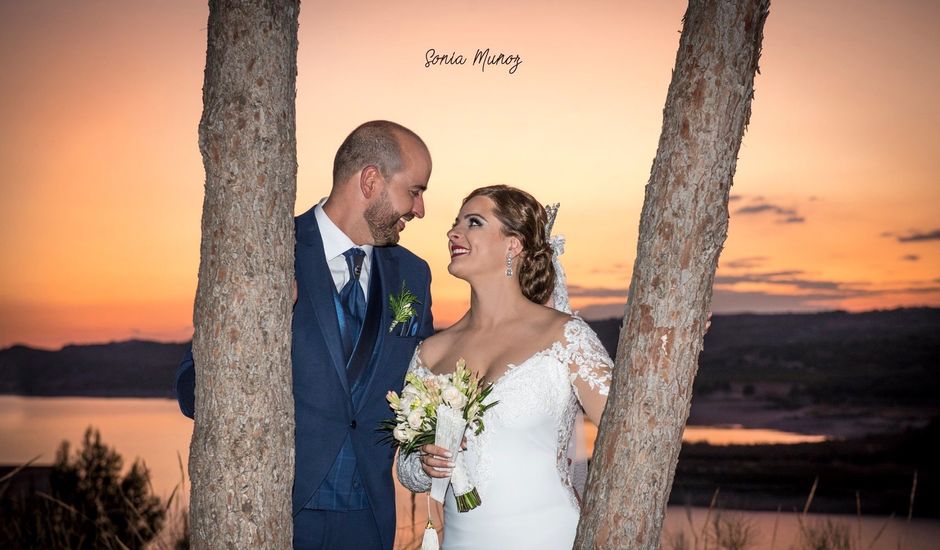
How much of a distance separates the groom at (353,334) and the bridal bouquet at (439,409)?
0.32 metres

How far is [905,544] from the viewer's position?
20.6 feet

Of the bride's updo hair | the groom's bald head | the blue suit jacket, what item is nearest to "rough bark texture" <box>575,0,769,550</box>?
the bride's updo hair

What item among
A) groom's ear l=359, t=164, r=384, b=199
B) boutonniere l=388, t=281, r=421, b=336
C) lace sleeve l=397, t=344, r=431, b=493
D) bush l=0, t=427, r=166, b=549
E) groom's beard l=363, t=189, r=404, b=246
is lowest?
bush l=0, t=427, r=166, b=549

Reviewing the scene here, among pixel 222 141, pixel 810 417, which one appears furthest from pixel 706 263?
pixel 810 417

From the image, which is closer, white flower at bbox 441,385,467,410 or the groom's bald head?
white flower at bbox 441,385,467,410

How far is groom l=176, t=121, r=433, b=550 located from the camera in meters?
3.76

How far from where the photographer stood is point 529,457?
12.3ft

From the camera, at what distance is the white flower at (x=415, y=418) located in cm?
351

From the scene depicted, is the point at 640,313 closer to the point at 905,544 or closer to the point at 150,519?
the point at 905,544

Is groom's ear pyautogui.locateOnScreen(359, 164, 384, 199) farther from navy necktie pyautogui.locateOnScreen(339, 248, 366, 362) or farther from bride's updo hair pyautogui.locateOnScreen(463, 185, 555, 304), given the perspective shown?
bride's updo hair pyautogui.locateOnScreen(463, 185, 555, 304)

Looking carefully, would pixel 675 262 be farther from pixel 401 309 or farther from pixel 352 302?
pixel 352 302

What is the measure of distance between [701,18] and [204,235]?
6.41 feet

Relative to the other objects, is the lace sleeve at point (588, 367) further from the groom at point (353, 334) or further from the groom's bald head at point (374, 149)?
the groom's bald head at point (374, 149)

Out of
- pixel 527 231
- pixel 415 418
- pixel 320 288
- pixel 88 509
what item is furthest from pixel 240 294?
pixel 88 509
